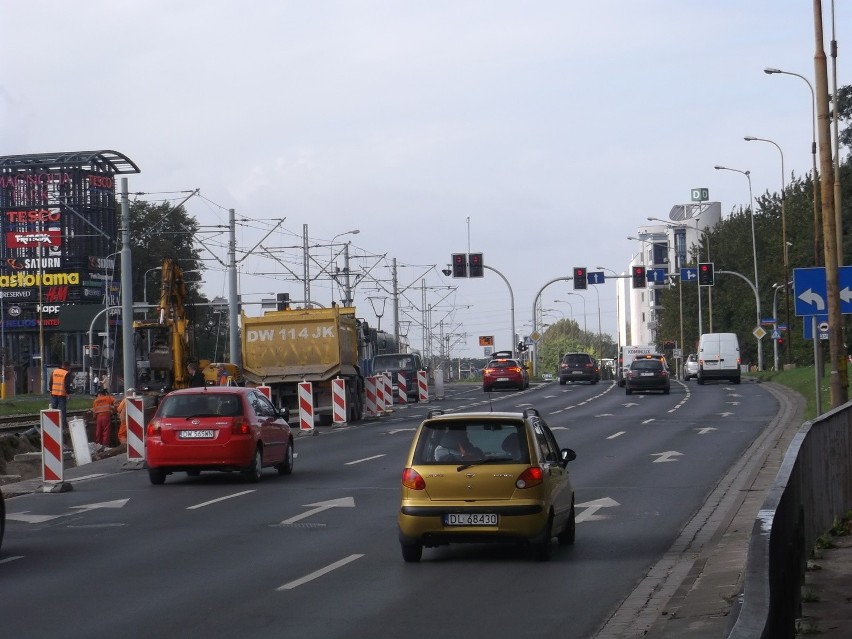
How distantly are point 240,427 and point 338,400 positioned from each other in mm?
17327

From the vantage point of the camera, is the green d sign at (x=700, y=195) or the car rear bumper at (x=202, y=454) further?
the green d sign at (x=700, y=195)

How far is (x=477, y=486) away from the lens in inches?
482

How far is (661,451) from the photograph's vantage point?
26.6 m

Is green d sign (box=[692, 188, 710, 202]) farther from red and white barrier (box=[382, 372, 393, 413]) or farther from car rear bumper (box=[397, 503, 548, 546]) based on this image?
car rear bumper (box=[397, 503, 548, 546])

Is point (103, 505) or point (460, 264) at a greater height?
point (460, 264)

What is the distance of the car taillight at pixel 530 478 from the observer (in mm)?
12188

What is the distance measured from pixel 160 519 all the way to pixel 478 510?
5818 mm

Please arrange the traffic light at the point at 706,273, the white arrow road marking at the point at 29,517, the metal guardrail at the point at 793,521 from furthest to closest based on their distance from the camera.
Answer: the traffic light at the point at 706,273
the white arrow road marking at the point at 29,517
the metal guardrail at the point at 793,521

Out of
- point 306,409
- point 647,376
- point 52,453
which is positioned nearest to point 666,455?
point 52,453

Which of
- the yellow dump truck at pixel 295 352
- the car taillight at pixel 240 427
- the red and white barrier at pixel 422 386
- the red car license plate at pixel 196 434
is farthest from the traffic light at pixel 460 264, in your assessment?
the red car license plate at pixel 196 434

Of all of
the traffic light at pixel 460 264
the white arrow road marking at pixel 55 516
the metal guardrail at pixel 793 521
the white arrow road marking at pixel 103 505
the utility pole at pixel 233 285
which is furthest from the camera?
the traffic light at pixel 460 264

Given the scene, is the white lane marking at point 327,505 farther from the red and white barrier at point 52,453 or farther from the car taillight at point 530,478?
the red and white barrier at point 52,453

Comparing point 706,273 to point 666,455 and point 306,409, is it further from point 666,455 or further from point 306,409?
point 666,455

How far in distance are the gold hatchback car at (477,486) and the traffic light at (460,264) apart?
46.7 meters
